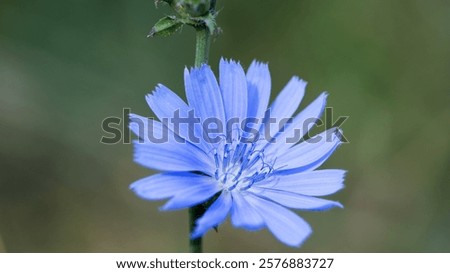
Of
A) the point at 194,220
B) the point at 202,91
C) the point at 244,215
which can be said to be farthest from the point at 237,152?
the point at 194,220

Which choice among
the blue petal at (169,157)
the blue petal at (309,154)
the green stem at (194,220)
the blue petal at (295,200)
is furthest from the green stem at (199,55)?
the blue petal at (309,154)

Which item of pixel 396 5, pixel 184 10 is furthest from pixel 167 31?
pixel 396 5

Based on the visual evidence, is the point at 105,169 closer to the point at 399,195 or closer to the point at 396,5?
the point at 399,195

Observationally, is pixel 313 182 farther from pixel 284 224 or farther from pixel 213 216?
pixel 213 216

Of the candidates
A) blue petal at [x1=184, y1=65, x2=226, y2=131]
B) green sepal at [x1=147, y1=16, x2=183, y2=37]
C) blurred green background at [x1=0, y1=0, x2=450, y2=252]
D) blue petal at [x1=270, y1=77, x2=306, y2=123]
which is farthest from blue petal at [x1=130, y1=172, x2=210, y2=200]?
blurred green background at [x1=0, y1=0, x2=450, y2=252]

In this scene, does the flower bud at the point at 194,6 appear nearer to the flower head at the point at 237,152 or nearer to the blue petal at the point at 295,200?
the flower head at the point at 237,152

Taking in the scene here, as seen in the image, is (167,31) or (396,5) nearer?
(167,31)
